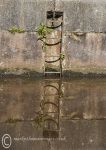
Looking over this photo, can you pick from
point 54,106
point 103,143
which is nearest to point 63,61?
point 54,106

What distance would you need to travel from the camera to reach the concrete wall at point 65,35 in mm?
12711

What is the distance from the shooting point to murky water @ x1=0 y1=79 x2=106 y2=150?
7645 mm

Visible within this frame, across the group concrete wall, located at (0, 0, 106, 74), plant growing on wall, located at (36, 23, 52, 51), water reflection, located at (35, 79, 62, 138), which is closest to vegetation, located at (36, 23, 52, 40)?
plant growing on wall, located at (36, 23, 52, 51)

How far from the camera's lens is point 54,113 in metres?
9.49

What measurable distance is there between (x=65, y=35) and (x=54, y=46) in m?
0.44

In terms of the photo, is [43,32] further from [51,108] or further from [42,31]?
[51,108]

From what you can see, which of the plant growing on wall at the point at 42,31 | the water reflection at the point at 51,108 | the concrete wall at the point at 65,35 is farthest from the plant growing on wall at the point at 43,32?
the water reflection at the point at 51,108

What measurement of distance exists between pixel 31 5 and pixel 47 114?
429 cm

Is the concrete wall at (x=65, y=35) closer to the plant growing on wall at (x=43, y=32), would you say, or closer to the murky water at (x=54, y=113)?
the plant growing on wall at (x=43, y=32)

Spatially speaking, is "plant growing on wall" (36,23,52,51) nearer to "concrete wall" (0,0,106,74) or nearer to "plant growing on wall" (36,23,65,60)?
"plant growing on wall" (36,23,65,60)

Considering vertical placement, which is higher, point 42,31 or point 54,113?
point 42,31

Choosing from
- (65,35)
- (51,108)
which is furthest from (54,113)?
(65,35)

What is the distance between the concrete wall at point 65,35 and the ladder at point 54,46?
0.47 feet

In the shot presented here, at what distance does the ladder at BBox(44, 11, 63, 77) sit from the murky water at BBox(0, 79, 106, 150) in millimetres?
504
